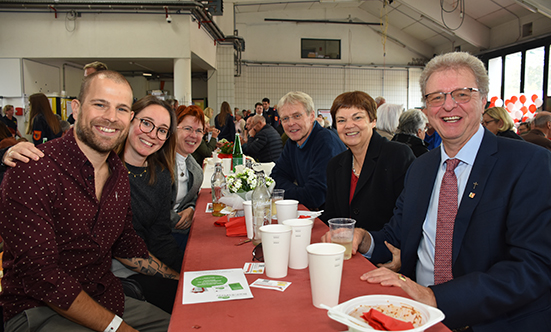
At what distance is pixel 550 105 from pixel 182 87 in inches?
388

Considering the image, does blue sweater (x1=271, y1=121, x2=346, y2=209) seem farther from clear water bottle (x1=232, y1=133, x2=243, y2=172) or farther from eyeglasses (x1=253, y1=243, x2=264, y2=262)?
eyeglasses (x1=253, y1=243, x2=264, y2=262)

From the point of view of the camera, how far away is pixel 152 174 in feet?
7.84

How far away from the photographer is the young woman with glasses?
2.29m

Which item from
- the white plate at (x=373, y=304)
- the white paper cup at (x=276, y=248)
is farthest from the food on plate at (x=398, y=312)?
the white paper cup at (x=276, y=248)

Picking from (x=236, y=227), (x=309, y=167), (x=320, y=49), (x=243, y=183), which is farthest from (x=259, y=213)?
(x=320, y=49)

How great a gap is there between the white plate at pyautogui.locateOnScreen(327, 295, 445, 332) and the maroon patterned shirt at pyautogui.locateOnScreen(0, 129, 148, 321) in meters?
0.99

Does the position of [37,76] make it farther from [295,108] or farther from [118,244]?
[118,244]

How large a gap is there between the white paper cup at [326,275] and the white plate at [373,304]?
0.09m

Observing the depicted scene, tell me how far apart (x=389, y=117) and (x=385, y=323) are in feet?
13.3

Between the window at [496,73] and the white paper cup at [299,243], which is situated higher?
the window at [496,73]

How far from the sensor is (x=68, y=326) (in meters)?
1.41

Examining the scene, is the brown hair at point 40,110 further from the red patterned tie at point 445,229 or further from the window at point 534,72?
the window at point 534,72

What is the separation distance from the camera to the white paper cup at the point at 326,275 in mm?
1064

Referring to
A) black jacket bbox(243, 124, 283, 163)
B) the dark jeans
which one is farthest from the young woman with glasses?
black jacket bbox(243, 124, 283, 163)
